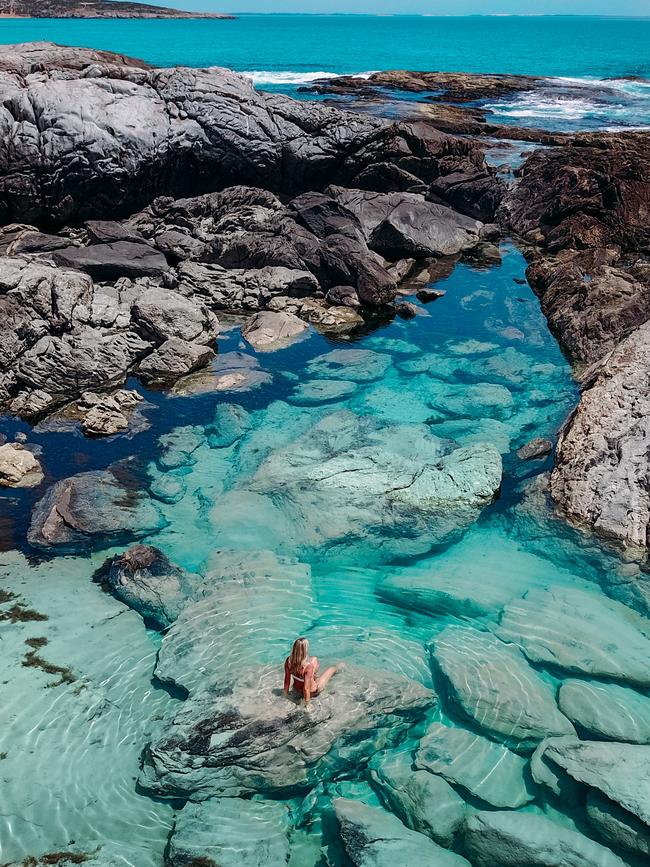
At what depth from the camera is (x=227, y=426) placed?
585 inches

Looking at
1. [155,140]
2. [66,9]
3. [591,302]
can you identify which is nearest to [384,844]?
[591,302]

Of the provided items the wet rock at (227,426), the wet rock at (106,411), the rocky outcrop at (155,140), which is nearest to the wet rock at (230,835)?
the wet rock at (227,426)

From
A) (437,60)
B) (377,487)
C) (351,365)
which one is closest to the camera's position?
Result: (377,487)

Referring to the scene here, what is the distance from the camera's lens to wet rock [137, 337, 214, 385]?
664 inches

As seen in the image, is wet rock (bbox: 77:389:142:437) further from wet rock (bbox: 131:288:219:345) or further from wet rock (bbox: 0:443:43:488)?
wet rock (bbox: 131:288:219:345)

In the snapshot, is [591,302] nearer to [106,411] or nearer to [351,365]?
[351,365]

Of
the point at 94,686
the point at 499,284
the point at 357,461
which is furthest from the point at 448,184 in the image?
the point at 94,686

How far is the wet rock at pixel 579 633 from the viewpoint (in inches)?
360

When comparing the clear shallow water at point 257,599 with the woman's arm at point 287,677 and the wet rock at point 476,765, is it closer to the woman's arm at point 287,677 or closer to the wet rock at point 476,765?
the wet rock at point 476,765

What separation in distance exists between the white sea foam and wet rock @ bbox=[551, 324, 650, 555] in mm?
65833

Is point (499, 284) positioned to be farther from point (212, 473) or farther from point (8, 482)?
point (8, 482)

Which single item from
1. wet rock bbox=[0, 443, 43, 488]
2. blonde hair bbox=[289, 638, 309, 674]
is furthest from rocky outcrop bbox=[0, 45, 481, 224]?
blonde hair bbox=[289, 638, 309, 674]

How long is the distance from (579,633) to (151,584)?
6.47 meters

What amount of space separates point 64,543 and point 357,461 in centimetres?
545
